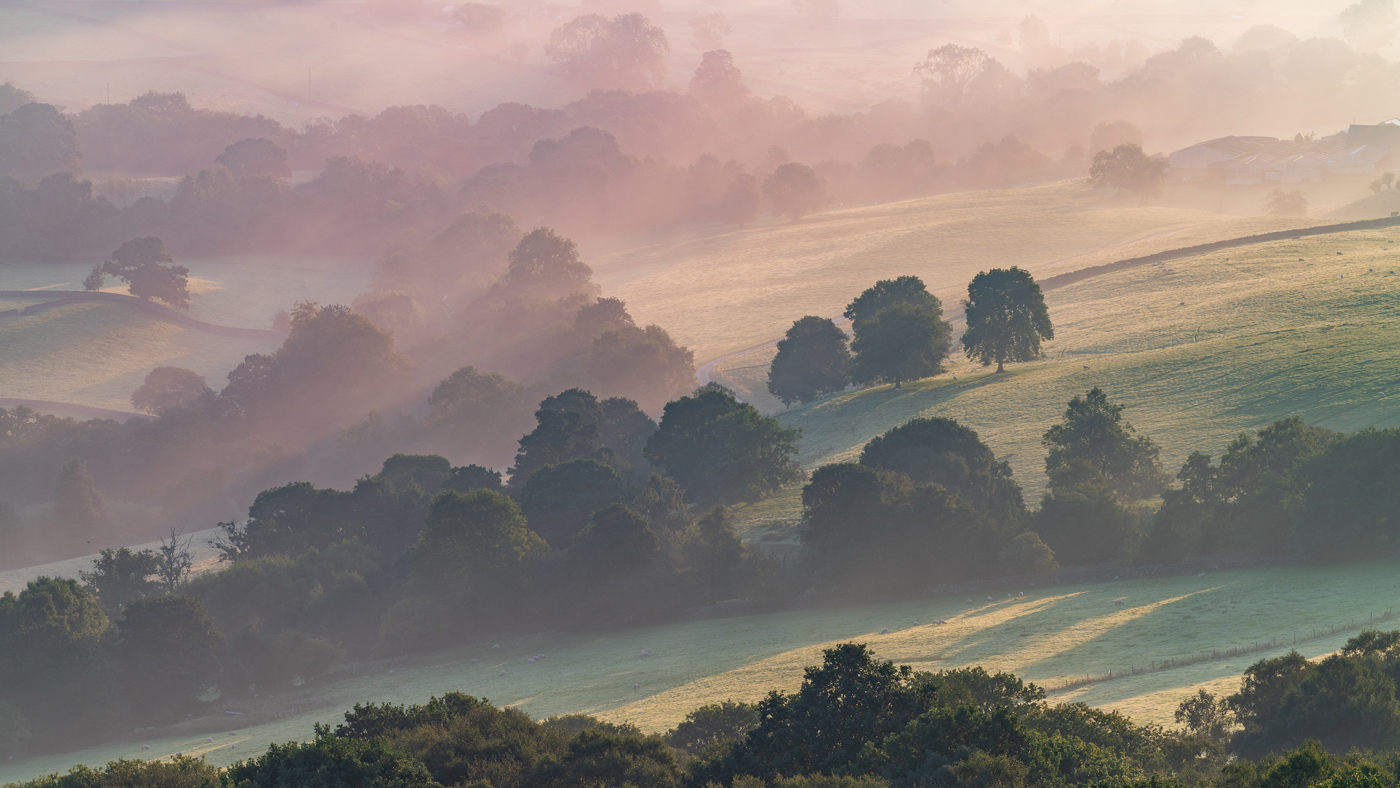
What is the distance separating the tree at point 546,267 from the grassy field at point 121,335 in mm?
26808

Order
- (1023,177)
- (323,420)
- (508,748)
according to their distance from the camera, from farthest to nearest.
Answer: (1023,177) < (323,420) < (508,748)

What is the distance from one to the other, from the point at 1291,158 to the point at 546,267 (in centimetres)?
10805

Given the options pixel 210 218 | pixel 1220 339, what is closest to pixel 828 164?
pixel 210 218

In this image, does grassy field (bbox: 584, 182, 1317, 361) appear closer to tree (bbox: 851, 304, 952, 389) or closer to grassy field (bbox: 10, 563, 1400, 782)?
tree (bbox: 851, 304, 952, 389)

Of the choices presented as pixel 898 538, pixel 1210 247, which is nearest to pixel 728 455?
→ pixel 898 538

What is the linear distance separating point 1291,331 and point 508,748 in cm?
5856

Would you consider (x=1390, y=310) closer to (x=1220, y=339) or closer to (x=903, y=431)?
(x=1220, y=339)

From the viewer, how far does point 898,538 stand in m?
45.0

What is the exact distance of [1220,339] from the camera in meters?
65.4

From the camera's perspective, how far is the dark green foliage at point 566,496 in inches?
2114

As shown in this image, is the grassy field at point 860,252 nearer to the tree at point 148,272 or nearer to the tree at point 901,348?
the tree at point 901,348

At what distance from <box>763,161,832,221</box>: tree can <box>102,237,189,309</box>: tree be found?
255 ft

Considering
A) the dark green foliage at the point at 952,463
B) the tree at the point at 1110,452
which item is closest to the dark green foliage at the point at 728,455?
the dark green foliage at the point at 952,463

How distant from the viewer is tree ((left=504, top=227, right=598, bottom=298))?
116188 millimetres
